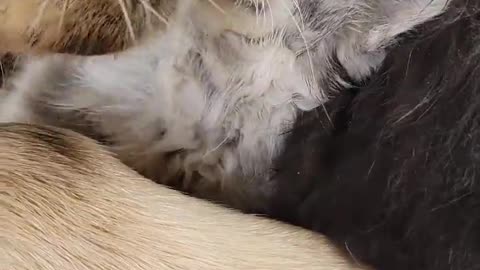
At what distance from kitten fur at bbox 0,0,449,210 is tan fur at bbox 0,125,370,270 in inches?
2.6

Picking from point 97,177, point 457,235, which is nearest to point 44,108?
point 97,177

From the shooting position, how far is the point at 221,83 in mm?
795

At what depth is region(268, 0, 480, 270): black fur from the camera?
69cm

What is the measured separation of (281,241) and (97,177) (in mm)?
150

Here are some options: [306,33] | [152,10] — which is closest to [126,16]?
[152,10]

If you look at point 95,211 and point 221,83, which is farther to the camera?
point 221,83

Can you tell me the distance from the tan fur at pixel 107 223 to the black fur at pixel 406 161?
0.12 ft

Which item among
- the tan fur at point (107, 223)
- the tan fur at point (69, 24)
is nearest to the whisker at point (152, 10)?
the tan fur at point (69, 24)

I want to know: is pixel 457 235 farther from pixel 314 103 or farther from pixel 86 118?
pixel 86 118

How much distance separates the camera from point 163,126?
80cm

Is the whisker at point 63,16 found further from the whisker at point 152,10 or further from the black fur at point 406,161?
the black fur at point 406,161

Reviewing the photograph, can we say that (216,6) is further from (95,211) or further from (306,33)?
(95,211)

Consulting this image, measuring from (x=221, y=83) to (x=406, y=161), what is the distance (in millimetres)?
175

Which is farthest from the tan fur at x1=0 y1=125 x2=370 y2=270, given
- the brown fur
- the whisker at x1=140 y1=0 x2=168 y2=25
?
the whisker at x1=140 y1=0 x2=168 y2=25
